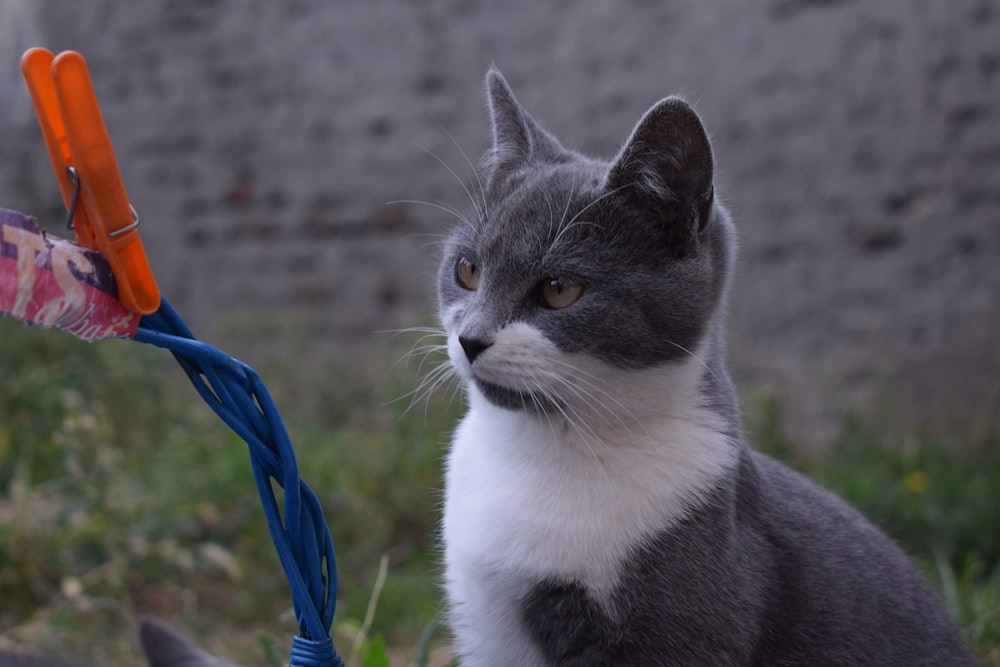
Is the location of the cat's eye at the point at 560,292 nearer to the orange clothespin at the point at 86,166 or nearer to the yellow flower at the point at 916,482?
the orange clothespin at the point at 86,166

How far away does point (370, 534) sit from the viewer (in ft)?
10.8

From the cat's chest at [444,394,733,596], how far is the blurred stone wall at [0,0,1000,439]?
1488 mm

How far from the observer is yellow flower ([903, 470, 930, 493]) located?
3.65m

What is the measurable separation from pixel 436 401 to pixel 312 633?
10.4 feet

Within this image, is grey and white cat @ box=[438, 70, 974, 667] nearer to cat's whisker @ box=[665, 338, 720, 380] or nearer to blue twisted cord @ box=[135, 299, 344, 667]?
cat's whisker @ box=[665, 338, 720, 380]

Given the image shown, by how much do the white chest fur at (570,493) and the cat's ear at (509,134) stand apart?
53 centimetres

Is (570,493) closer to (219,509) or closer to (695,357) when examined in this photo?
(695,357)

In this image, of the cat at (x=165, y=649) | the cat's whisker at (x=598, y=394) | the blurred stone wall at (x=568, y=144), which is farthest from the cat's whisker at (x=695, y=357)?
the blurred stone wall at (x=568, y=144)

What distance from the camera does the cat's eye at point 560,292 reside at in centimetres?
148

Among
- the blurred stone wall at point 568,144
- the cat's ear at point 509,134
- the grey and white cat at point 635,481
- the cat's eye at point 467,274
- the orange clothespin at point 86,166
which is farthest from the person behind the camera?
the blurred stone wall at point 568,144

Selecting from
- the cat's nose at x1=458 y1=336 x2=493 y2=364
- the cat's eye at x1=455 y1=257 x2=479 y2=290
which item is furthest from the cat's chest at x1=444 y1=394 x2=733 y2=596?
the cat's eye at x1=455 y1=257 x2=479 y2=290

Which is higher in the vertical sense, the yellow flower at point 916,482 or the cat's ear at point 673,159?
the cat's ear at point 673,159

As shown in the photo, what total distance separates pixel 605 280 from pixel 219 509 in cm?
222

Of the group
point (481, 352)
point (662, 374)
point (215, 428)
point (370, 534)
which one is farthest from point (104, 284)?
point (215, 428)
